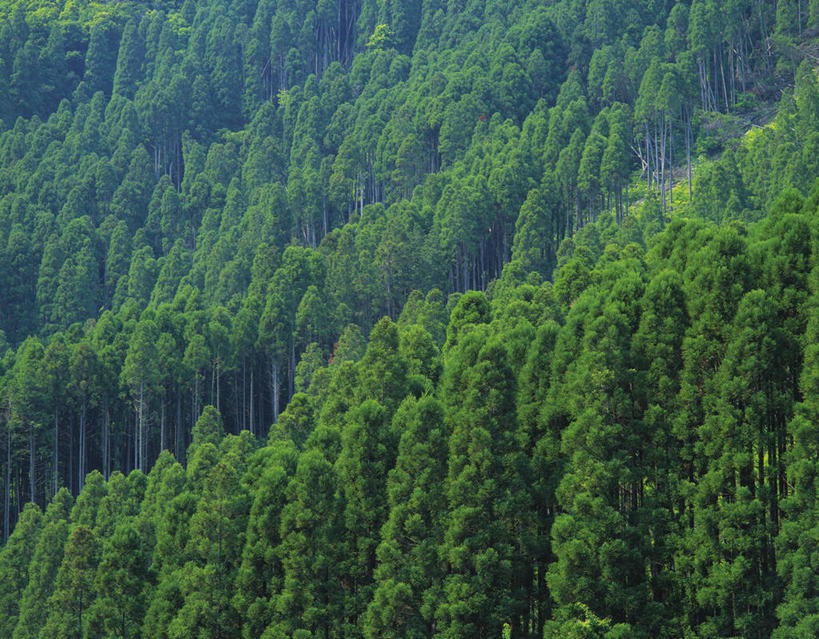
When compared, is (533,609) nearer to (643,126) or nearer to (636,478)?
(636,478)

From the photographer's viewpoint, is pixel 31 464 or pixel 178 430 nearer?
pixel 31 464

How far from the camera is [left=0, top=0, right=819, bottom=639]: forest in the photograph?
123 feet

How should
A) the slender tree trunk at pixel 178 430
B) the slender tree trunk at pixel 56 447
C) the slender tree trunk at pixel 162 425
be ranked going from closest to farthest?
1. the slender tree trunk at pixel 56 447
2. the slender tree trunk at pixel 162 425
3. the slender tree trunk at pixel 178 430

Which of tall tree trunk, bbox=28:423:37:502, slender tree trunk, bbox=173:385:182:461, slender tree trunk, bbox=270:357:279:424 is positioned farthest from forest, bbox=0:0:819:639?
slender tree trunk, bbox=270:357:279:424

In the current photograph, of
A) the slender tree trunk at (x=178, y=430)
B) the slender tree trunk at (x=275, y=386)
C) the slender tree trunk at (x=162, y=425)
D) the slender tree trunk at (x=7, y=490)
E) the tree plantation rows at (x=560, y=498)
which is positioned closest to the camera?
the tree plantation rows at (x=560, y=498)

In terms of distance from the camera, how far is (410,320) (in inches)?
2800

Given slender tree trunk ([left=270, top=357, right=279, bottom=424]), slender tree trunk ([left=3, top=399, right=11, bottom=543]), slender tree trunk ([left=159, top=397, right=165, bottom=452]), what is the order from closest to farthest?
slender tree trunk ([left=3, top=399, right=11, bottom=543]), slender tree trunk ([left=159, top=397, right=165, bottom=452]), slender tree trunk ([left=270, top=357, right=279, bottom=424])

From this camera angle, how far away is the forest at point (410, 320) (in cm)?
3734

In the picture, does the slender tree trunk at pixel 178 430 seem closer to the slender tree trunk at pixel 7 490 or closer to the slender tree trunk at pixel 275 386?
the slender tree trunk at pixel 275 386

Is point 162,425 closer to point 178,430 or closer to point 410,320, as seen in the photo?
point 178,430

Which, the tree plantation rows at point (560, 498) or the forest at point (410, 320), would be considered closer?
the tree plantation rows at point (560, 498)

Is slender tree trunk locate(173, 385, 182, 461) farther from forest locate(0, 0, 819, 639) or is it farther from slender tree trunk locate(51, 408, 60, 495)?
slender tree trunk locate(51, 408, 60, 495)

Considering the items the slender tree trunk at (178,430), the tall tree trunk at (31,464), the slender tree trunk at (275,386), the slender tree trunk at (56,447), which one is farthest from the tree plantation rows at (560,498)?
the slender tree trunk at (275,386)

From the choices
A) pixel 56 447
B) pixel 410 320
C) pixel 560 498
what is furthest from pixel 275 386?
pixel 560 498
